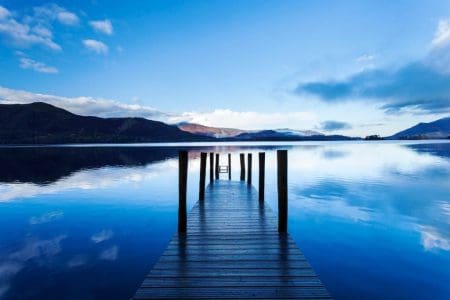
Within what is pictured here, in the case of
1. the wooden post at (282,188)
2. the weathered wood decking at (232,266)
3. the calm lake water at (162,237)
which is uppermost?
the wooden post at (282,188)

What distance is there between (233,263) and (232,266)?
139mm

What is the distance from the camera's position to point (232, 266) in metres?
5.66

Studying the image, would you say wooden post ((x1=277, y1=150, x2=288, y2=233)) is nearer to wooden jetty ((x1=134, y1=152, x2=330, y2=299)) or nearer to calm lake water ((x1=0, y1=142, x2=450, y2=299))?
wooden jetty ((x1=134, y1=152, x2=330, y2=299))

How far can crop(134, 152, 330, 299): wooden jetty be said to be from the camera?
469 centimetres

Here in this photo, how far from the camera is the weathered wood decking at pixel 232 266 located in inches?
184

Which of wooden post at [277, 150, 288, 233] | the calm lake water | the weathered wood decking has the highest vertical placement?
wooden post at [277, 150, 288, 233]

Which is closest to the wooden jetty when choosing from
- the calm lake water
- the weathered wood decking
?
the weathered wood decking

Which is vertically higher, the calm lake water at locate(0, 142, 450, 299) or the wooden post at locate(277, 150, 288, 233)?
the wooden post at locate(277, 150, 288, 233)

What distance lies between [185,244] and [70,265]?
482 cm

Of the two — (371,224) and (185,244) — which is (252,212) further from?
(371,224)

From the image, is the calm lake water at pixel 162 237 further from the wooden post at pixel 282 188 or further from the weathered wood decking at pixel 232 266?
the weathered wood decking at pixel 232 266

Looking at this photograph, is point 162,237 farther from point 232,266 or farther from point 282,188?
point 232,266

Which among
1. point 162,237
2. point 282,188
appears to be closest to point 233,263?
point 282,188

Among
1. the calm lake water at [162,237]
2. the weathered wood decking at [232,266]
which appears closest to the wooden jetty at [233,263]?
the weathered wood decking at [232,266]
